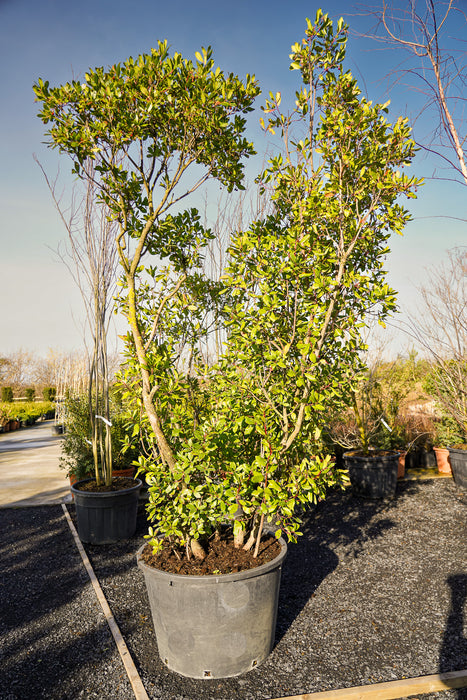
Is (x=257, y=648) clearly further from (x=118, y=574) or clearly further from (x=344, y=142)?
(x=344, y=142)

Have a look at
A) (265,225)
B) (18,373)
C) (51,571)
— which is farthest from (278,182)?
(18,373)

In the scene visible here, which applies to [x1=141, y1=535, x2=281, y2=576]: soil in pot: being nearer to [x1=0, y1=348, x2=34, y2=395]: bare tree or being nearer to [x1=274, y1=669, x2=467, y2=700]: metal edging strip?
[x1=274, y1=669, x2=467, y2=700]: metal edging strip

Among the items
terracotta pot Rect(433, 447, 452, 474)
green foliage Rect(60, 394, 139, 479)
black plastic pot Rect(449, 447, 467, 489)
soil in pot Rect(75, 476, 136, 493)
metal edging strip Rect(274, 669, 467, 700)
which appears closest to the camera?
metal edging strip Rect(274, 669, 467, 700)

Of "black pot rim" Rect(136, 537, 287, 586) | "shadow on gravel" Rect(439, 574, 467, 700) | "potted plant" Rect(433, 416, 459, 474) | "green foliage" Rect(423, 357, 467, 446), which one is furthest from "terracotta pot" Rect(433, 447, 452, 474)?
"black pot rim" Rect(136, 537, 287, 586)

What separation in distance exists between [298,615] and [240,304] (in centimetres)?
193

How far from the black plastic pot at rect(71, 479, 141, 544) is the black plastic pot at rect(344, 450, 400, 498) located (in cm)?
272

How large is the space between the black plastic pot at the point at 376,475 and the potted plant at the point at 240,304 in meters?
2.90

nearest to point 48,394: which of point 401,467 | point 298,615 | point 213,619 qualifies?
point 401,467

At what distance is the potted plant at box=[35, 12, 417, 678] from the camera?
2.13 metres

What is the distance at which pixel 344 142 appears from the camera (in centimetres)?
241

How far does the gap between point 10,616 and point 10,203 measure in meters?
4.54

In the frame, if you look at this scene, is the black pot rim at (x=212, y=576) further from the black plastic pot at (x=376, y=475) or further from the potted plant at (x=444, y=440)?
the potted plant at (x=444, y=440)

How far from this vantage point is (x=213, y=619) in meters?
2.08

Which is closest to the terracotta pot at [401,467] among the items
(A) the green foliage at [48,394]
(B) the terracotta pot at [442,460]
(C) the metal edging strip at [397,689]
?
(B) the terracotta pot at [442,460]
